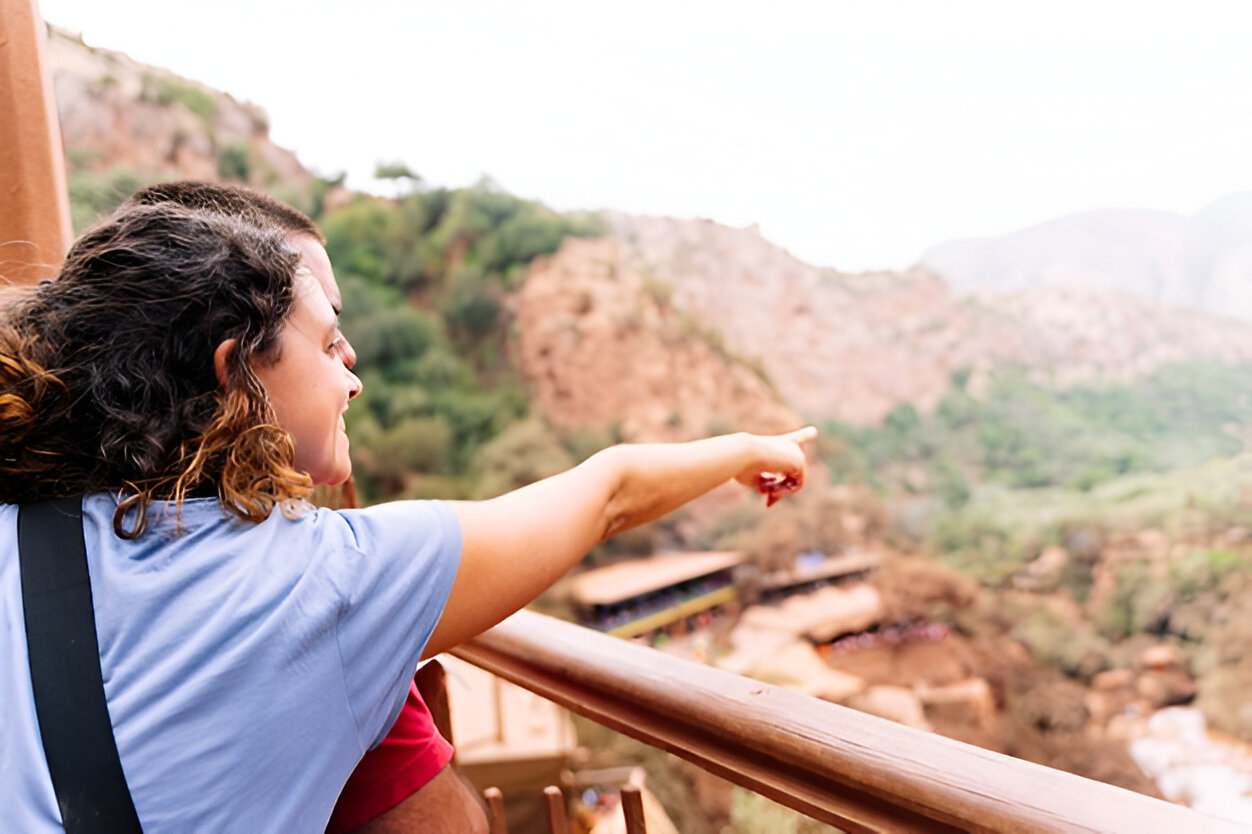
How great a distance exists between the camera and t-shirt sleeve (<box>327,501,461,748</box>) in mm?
417

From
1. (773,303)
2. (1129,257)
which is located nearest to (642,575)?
(773,303)

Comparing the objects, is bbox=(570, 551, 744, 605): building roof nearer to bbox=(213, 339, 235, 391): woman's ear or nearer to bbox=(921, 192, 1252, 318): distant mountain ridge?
bbox=(921, 192, 1252, 318): distant mountain ridge

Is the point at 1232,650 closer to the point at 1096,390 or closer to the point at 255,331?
the point at 1096,390

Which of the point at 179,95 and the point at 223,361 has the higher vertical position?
the point at 179,95

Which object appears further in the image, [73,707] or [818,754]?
[818,754]

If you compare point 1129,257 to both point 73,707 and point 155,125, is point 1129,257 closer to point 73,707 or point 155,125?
point 155,125

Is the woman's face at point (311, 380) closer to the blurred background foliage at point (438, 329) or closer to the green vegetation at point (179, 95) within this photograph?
the blurred background foliage at point (438, 329)

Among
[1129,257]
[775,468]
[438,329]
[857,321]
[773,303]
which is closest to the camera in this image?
[775,468]

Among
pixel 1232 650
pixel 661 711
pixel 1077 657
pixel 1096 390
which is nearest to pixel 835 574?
pixel 1077 657

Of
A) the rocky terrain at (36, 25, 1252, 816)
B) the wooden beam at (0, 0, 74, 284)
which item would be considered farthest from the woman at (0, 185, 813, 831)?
the rocky terrain at (36, 25, 1252, 816)

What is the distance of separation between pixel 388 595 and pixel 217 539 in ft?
0.29

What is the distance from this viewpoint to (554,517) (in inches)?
20.4

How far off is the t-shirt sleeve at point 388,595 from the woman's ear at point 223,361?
0.33 ft

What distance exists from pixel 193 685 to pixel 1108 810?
18.4 inches
